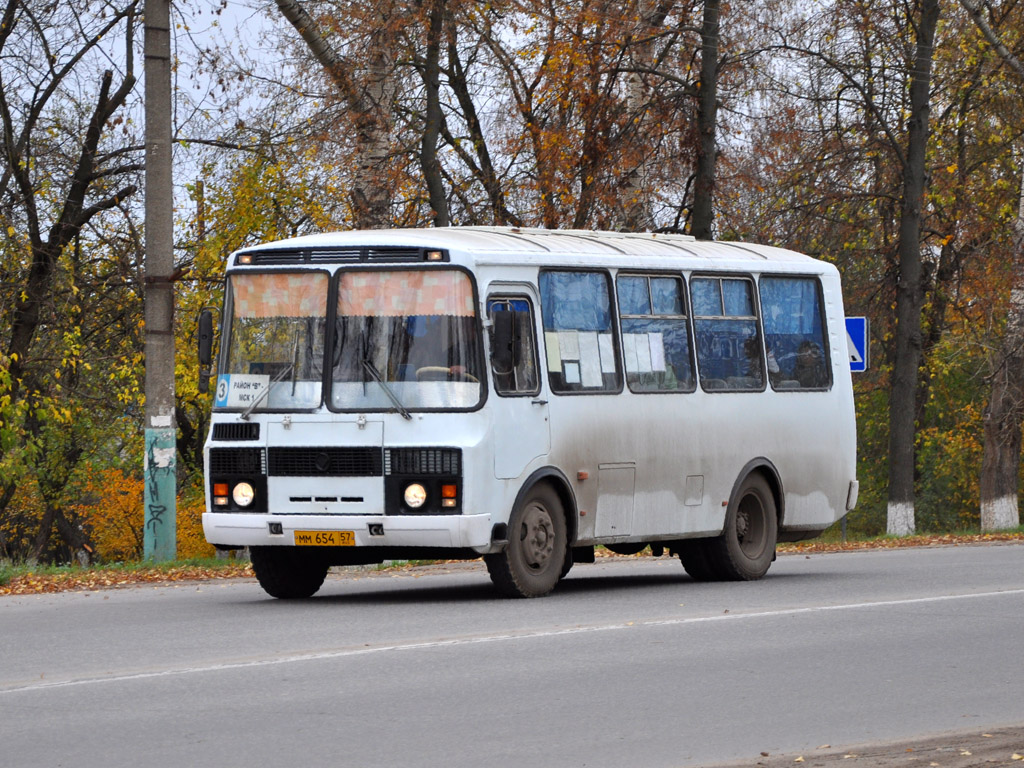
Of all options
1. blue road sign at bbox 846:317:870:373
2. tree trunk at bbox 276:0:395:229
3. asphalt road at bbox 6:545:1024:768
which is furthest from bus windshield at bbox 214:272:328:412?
blue road sign at bbox 846:317:870:373

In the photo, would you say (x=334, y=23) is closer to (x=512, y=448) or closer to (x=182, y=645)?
(x=512, y=448)

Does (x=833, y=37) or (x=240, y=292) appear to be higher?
(x=833, y=37)

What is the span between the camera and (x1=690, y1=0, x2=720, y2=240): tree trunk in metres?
26.9

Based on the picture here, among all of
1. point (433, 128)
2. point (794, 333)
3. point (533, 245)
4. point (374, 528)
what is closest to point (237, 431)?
point (374, 528)

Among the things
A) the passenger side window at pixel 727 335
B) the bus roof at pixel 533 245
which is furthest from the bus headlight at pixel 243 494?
the passenger side window at pixel 727 335

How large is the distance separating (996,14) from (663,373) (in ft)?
76.4

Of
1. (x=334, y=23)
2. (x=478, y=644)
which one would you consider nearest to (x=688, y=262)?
(x=478, y=644)

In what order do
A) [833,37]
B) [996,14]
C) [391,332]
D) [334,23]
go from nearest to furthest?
1. [391,332]
2. [334,23]
3. [833,37]
4. [996,14]

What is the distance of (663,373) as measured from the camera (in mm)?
15977

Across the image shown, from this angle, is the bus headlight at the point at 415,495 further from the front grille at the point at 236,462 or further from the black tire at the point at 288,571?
the black tire at the point at 288,571

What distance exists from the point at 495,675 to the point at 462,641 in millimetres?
1430

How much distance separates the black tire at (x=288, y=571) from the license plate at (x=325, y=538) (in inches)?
30.0

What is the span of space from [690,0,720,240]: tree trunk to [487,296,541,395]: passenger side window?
1291cm

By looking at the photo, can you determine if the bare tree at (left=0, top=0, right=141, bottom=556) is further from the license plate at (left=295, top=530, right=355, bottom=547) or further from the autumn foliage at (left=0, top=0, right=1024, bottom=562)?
the license plate at (left=295, top=530, right=355, bottom=547)
